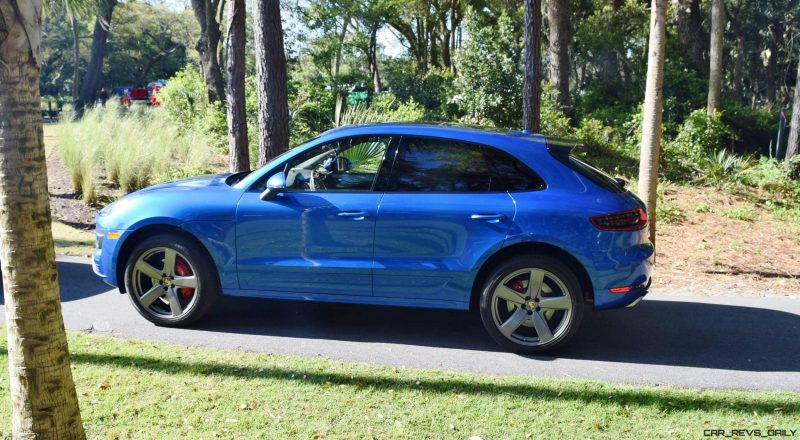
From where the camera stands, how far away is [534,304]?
5.76 meters

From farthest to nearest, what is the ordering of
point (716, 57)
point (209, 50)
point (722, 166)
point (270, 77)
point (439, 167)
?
point (209, 50)
point (716, 57)
point (722, 166)
point (270, 77)
point (439, 167)

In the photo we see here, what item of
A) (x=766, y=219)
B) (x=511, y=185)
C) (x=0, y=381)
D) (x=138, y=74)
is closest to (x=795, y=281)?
(x=766, y=219)

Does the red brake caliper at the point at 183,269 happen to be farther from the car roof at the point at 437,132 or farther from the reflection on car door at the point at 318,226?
the car roof at the point at 437,132

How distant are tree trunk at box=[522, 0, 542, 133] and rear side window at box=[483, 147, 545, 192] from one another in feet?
17.8

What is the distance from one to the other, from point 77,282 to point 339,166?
361 cm

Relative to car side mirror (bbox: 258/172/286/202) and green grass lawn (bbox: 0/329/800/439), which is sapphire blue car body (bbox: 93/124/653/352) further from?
green grass lawn (bbox: 0/329/800/439)

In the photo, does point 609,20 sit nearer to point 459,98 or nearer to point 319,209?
point 459,98

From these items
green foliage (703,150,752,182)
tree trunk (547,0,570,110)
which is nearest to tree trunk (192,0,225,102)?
tree trunk (547,0,570,110)

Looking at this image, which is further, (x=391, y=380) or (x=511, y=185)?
(x=511, y=185)

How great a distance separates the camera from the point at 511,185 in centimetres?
590

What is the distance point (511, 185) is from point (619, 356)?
1.60 meters

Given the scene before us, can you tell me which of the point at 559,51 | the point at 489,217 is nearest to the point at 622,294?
the point at 489,217

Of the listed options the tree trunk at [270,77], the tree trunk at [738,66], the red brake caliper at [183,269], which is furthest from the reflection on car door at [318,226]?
the tree trunk at [738,66]

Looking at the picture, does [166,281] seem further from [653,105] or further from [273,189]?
[653,105]
